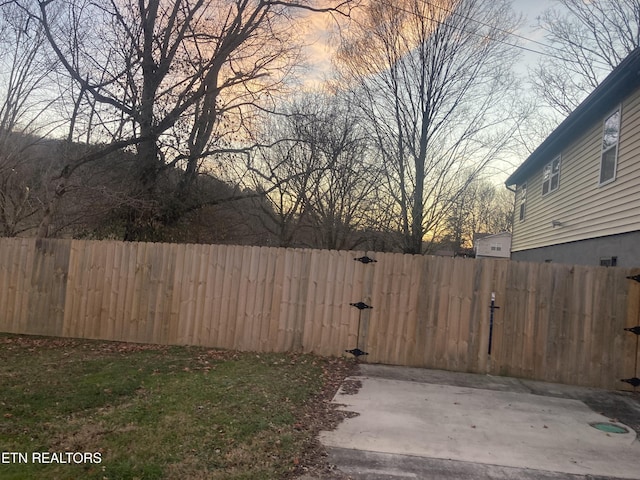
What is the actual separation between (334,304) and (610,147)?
20.0 ft

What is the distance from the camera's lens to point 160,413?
181 inches

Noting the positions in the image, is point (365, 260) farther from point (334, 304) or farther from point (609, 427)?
point (609, 427)

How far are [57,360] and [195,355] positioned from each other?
1860mm

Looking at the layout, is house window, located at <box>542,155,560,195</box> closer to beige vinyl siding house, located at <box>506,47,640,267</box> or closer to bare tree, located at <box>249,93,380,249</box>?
beige vinyl siding house, located at <box>506,47,640,267</box>

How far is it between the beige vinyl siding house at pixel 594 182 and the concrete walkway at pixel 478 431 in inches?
126

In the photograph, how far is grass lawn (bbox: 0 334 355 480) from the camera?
3.56m

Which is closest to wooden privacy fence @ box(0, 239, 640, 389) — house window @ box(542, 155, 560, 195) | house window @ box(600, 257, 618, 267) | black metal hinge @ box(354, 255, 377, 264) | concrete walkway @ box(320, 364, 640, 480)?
black metal hinge @ box(354, 255, 377, 264)

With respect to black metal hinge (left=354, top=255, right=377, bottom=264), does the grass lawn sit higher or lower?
lower

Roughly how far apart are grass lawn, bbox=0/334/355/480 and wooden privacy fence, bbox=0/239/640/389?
82 cm

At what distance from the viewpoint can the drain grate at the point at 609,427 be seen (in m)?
5.04

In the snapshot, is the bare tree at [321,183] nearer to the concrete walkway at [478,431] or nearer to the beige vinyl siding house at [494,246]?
the concrete walkway at [478,431]

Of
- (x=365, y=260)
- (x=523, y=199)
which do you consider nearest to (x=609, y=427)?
(x=365, y=260)

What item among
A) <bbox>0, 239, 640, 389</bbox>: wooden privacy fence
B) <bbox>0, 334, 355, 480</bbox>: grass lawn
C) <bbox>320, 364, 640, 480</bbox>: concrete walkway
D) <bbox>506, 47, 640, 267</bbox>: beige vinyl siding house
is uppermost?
<bbox>506, 47, 640, 267</bbox>: beige vinyl siding house

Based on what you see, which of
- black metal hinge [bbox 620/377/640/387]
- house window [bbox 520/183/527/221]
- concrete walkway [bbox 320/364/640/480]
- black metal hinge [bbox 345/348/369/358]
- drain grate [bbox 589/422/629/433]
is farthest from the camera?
house window [bbox 520/183/527/221]
